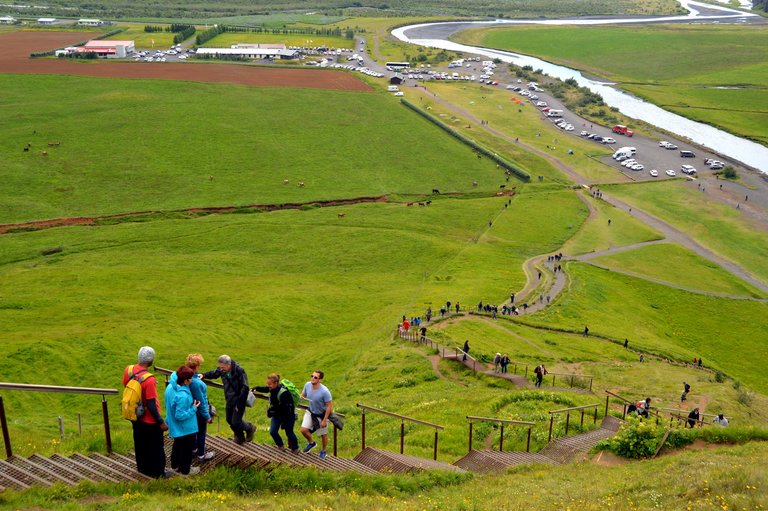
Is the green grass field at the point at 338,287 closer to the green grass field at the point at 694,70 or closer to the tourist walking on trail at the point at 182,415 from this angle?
the tourist walking on trail at the point at 182,415

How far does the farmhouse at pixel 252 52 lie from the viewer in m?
158

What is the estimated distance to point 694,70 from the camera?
169625mm

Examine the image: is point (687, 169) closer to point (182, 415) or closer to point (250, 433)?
point (250, 433)

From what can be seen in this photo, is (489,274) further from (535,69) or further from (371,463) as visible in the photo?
(535,69)

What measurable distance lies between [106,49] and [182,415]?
514 feet

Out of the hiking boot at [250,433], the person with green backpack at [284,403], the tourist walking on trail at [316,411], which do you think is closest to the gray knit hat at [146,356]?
the person with green backpack at [284,403]

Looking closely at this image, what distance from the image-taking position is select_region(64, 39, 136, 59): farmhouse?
148 metres

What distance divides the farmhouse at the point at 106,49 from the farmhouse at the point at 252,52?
1606 cm

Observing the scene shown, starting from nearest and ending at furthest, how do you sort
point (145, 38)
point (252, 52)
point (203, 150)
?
point (203, 150), point (252, 52), point (145, 38)

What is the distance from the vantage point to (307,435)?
51.8ft

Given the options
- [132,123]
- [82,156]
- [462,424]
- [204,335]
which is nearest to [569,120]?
[132,123]

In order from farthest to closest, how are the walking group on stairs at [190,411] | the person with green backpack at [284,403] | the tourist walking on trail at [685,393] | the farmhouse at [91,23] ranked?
the farmhouse at [91,23]
the tourist walking on trail at [685,393]
the person with green backpack at [284,403]
the walking group on stairs at [190,411]

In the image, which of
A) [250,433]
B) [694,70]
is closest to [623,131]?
[694,70]

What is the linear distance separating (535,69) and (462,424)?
165481 mm
